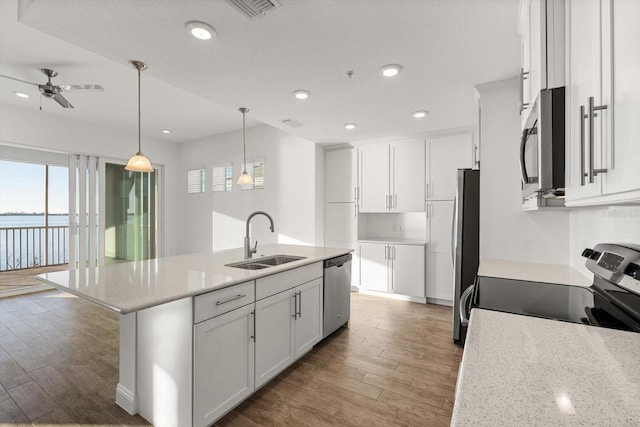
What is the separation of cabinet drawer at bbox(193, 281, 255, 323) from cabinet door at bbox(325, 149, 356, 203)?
124 inches

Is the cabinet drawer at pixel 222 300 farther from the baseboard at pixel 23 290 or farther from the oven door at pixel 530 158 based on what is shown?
the baseboard at pixel 23 290

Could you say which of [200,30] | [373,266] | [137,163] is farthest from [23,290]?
[373,266]

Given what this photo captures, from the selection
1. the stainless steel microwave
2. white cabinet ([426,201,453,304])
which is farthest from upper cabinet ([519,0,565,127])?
white cabinet ([426,201,453,304])

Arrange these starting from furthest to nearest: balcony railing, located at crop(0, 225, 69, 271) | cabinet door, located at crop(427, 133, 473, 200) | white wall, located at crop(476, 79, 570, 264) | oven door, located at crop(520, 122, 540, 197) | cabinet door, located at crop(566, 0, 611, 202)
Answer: balcony railing, located at crop(0, 225, 69, 271), cabinet door, located at crop(427, 133, 473, 200), white wall, located at crop(476, 79, 570, 264), oven door, located at crop(520, 122, 540, 197), cabinet door, located at crop(566, 0, 611, 202)

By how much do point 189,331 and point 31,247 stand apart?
690 cm

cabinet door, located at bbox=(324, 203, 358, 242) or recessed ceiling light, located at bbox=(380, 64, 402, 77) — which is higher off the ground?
recessed ceiling light, located at bbox=(380, 64, 402, 77)

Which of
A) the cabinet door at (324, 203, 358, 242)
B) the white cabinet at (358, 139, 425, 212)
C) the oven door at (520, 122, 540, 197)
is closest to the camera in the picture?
the oven door at (520, 122, 540, 197)

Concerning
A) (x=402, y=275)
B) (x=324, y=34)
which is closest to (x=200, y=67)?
(x=324, y=34)

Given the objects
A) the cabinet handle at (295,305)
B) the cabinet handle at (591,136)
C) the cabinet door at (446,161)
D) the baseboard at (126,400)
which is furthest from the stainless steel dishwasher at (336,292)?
the cabinet handle at (591,136)

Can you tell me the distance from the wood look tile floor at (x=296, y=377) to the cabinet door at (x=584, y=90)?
1649 millimetres

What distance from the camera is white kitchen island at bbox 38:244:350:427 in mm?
1543

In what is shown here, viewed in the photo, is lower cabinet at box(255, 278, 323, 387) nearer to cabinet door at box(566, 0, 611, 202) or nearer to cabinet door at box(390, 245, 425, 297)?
cabinet door at box(566, 0, 611, 202)

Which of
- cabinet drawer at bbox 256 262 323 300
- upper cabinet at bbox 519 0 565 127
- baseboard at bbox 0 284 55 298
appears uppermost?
upper cabinet at bbox 519 0 565 127

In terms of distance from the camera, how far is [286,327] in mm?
2266
